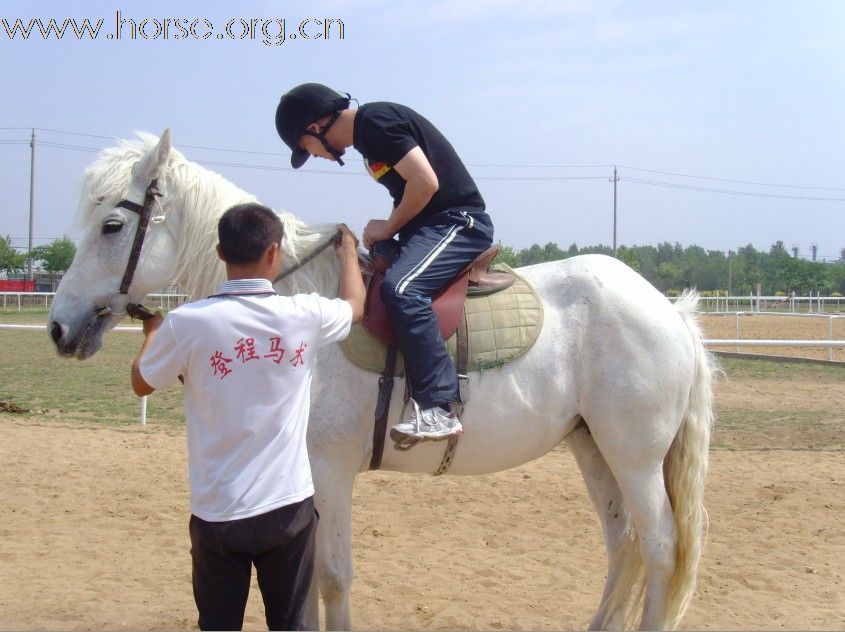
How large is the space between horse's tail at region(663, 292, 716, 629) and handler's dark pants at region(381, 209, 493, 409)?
44.9 inches

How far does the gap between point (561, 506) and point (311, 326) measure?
463 centimetres

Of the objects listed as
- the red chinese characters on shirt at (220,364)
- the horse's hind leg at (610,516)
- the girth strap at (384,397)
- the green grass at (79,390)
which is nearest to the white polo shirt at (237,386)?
the red chinese characters on shirt at (220,364)

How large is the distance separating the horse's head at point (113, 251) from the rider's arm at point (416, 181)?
96 cm

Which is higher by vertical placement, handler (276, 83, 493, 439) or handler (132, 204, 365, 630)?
handler (276, 83, 493, 439)

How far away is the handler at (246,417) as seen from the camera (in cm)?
221

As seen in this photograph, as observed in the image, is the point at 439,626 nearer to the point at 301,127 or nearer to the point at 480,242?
the point at 480,242

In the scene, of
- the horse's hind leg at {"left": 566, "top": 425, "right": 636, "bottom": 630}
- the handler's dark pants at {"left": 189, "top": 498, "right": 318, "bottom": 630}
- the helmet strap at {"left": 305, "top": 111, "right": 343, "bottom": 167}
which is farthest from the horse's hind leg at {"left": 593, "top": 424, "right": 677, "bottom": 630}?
the helmet strap at {"left": 305, "top": 111, "right": 343, "bottom": 167}

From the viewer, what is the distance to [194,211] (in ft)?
10.7

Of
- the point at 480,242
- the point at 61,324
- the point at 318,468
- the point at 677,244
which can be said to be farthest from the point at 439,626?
the point at 677,244

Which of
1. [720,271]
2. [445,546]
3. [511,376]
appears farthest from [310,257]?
[720,271]

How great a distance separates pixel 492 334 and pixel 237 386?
1365 millimetres

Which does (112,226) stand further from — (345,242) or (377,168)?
(377,168)

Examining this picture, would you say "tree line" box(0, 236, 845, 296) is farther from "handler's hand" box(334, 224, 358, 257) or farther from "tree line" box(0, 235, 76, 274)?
"handler's hand" box(334, 224, 358, 257)

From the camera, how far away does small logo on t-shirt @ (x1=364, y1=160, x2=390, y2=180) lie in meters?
3.20
